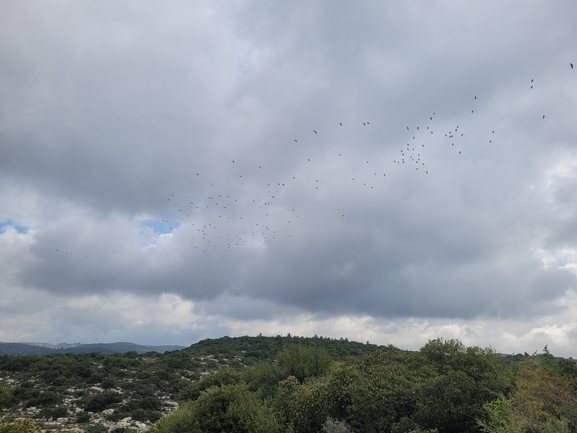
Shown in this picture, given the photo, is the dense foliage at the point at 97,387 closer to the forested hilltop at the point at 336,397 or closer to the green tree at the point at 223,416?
the forested hilltop at the point at 336,397

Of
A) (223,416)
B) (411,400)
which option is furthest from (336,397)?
(223,416)

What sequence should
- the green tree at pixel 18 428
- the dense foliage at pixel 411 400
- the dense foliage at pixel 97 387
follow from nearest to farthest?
1. the dense foliage at pixel 411 400
2. the green tree at pixel 18 428
3. the dense foliage at pixel 97 387

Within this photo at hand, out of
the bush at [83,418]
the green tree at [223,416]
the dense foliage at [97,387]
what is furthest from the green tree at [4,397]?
the green tree at [223,416]

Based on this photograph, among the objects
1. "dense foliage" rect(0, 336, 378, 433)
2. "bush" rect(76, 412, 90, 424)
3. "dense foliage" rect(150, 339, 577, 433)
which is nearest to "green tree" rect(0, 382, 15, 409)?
"dense foliage" rect(0, 336, 378, 433)

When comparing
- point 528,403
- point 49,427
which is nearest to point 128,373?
point 49,427

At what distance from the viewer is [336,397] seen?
3344cm

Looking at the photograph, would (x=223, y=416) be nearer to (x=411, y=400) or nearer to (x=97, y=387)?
(x=411, y=400)

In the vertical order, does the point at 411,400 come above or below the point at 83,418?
above

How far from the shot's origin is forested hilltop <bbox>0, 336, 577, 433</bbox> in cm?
2738

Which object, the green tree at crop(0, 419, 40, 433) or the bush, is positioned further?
the bush

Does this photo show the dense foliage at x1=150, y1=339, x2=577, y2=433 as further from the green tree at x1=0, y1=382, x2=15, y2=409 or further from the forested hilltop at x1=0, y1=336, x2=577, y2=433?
the green tree at x1=0, y1=382, x2=15, y2=409

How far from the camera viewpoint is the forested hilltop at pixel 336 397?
27.4 meters

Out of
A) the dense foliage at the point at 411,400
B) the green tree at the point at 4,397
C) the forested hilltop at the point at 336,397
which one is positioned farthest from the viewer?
the green tree at the point at 4,397

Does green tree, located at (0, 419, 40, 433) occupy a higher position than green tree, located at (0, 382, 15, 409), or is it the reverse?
green tree, located at (0, 419, 40, 433)
